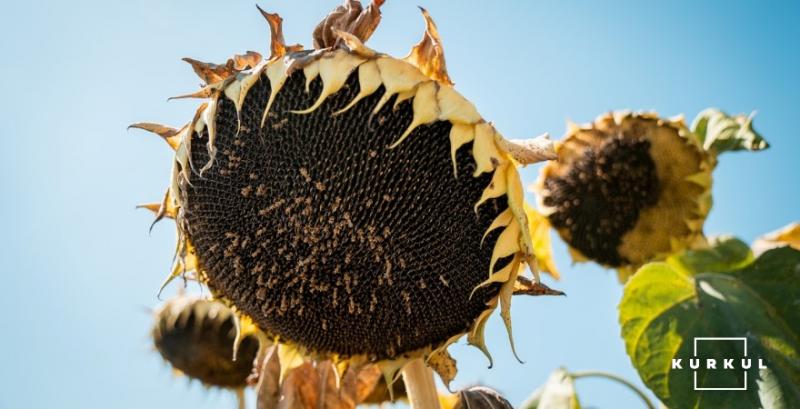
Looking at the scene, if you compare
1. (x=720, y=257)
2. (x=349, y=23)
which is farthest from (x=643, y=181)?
(x=349, y=23)

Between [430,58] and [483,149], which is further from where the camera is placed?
[430,58]

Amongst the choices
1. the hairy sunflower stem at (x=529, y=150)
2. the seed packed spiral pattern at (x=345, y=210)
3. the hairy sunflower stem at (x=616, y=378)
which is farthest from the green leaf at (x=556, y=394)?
the hairy sunflower stem at (x=529, y=150)

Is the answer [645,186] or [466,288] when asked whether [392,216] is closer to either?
[466,288]

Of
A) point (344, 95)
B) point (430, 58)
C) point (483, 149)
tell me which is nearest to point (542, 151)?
point (483, 149)

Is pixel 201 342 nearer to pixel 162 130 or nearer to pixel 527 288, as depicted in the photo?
pixel 162 130

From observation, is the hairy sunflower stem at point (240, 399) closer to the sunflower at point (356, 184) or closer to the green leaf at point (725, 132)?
the sunflower at point (356, 184)

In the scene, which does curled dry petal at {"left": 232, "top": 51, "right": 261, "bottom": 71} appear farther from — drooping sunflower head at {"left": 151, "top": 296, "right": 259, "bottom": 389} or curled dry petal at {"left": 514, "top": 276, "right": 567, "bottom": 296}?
drooping sunflower head at {"left": 151, "top": 296, "right": 259, "bottom": 389}
